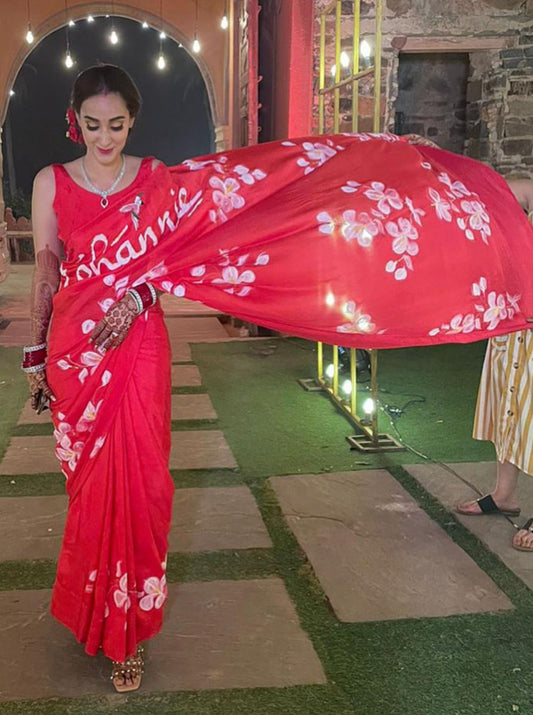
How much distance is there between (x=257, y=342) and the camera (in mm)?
6855

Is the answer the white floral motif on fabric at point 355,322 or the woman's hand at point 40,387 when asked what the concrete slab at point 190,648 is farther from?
the white floral motif on fabric at point 355,322

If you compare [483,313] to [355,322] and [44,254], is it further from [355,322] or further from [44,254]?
[44,254]

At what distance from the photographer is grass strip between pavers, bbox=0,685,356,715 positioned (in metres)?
2.03

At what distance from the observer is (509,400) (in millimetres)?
3119

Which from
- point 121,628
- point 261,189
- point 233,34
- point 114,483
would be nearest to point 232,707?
point 121,628

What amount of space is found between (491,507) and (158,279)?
6.31ft

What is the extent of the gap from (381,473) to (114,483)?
195 centimetres

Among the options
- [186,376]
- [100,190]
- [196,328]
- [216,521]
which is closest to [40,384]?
[100,190]

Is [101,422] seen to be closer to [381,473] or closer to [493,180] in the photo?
[493,180]

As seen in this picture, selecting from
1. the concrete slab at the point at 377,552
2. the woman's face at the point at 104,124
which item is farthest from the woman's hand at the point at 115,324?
the concrete slab at the point at 377,552

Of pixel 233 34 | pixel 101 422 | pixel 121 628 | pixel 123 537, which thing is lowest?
pixel 121 628

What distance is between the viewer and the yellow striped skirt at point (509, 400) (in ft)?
9.87

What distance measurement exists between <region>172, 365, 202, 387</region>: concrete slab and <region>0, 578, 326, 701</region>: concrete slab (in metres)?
2.84

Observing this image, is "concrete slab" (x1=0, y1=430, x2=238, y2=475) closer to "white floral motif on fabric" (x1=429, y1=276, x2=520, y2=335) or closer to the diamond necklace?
"white floral motif on fabric" (x1=429, y1=276, x2=520, y2=335)
